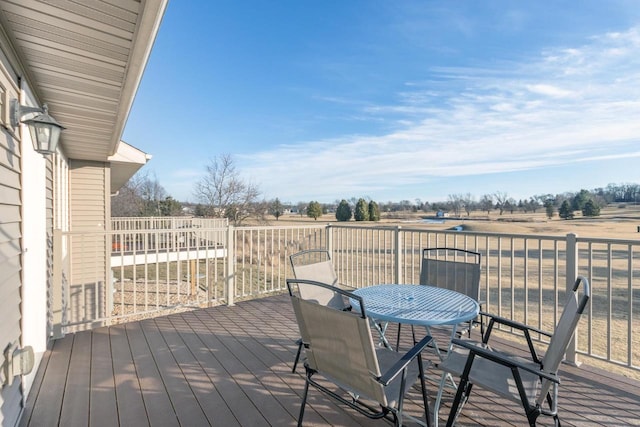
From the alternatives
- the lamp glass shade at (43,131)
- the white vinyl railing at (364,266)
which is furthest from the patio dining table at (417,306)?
the lamp glass shade at (43,131)

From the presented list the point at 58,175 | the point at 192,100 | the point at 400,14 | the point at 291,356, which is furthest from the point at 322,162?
the point at 291,356

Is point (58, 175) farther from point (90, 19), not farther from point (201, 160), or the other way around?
point (201, 160)

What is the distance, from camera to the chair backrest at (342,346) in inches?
58.4

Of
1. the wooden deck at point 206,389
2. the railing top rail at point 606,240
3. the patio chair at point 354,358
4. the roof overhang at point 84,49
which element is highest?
the roof overhang at point 84,49

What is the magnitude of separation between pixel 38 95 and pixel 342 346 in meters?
3.91

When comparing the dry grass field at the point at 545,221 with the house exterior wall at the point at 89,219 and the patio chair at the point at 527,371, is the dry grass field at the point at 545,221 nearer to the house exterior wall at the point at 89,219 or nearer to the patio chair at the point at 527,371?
the house exterior wall at the point at 89,219

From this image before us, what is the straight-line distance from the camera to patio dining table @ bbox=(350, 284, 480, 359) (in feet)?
6.15

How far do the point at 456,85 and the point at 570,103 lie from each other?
4.90m

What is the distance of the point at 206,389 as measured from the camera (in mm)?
2328

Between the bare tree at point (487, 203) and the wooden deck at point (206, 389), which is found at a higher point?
the bare tree at point (487, 203)

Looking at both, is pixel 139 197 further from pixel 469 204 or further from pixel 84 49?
pixel 469 204

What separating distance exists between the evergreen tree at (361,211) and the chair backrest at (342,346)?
2452cm

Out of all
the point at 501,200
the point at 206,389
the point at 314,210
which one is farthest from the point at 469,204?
the point at 206,389

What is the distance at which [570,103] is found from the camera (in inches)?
501
